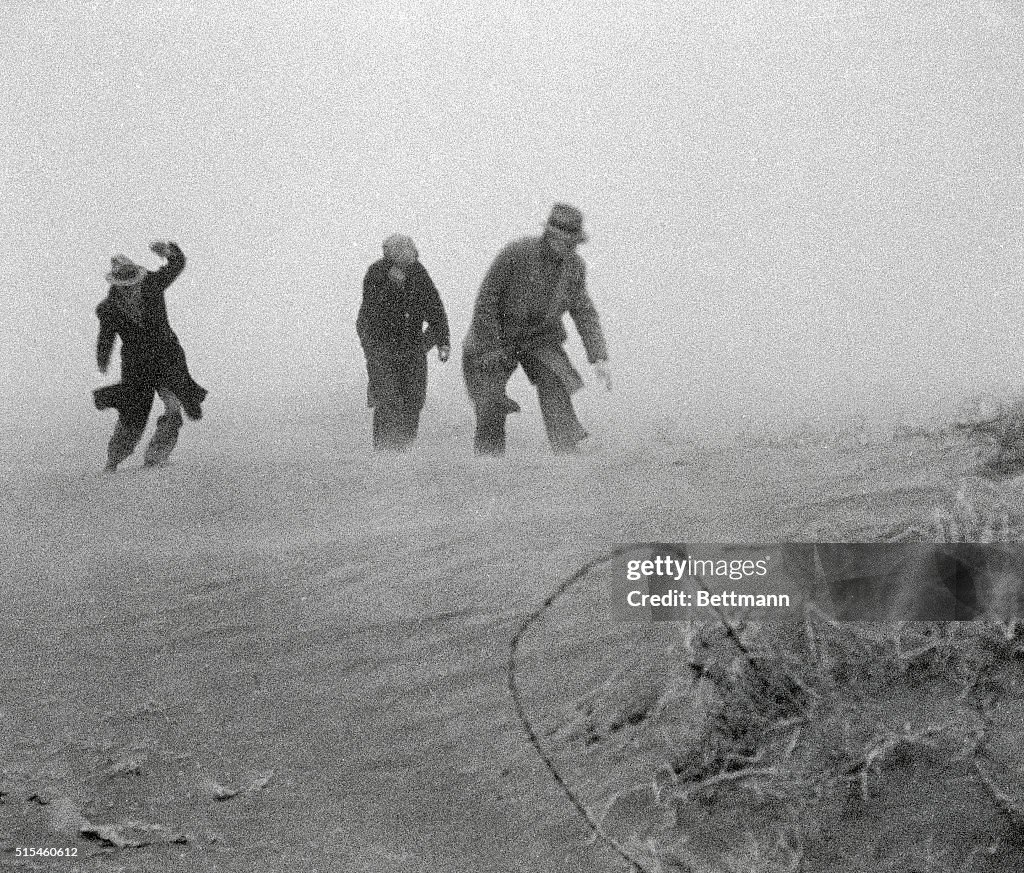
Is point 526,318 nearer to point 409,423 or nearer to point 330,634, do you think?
point 409,423

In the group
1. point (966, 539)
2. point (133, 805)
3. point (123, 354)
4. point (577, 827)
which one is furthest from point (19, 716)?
point (123, 354)

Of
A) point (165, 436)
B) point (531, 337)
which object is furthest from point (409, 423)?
point (165, 436)

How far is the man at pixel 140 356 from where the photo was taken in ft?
16.5

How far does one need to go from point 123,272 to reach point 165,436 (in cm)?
74

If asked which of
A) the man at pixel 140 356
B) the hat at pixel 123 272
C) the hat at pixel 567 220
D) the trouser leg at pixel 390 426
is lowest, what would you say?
the trouser leg at pixel 390 426

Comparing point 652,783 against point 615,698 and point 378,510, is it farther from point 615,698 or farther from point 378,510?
point 378,510

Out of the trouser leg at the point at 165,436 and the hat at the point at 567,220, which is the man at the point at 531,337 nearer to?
the hat at the point at 567,220

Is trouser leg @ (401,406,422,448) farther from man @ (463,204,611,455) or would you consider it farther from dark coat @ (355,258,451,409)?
man @ (463,204,611,455)

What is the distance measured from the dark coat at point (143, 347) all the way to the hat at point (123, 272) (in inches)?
1.7

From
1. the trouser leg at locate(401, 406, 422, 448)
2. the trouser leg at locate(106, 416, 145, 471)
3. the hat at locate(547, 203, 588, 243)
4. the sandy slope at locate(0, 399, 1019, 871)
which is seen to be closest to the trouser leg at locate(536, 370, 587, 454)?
the sandy slope at locate(0, 399, 1019, 871)

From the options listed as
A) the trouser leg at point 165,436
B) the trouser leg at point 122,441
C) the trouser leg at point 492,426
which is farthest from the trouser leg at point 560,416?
the trouser leg at point 122,441

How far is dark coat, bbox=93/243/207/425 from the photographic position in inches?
199

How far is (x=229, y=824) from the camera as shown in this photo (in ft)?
7.34

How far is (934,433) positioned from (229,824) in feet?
8.90
